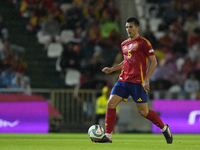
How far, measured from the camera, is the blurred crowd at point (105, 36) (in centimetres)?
1661

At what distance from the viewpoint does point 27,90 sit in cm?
1512

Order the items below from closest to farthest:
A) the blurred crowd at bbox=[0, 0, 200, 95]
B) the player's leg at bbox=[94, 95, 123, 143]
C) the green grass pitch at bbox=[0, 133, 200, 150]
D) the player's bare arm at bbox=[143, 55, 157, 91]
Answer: the green grass pitch at bbox=[0, 133, 200, 150], the player's bare arm at bbox=[143, 55, 157, 91], the player's leg at bbox=[94, 95, 123, 143], the blurred crowd at bbox=[0, 0, 200, 95]

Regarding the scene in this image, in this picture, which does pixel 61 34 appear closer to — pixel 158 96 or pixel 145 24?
pixel 145 24

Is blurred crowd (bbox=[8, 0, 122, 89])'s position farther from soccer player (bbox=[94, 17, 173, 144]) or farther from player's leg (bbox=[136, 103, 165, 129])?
soccer player (bbox=[94, 17, 173, 144])

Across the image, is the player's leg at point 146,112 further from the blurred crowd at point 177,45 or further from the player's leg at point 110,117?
the blurred crowd at point 177,45

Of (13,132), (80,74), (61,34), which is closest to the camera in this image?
(13,132)

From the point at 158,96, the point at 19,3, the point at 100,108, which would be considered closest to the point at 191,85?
the point at 158,96

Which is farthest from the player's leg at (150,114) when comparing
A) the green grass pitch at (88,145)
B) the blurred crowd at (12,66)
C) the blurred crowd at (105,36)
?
the blurred crowd at (105,36)

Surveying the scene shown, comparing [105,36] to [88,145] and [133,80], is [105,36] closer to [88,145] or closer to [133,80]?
[133,80]

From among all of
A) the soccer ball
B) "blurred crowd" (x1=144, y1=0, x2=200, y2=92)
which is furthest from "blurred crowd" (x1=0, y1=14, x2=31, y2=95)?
the soccer ball

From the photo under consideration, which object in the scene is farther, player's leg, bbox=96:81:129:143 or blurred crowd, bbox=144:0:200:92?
blurred crowd, bbox=144:0:200:92

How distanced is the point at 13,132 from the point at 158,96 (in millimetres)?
4670

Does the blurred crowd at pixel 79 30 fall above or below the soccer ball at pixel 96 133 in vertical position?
above

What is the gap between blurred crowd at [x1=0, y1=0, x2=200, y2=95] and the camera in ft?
54.5
